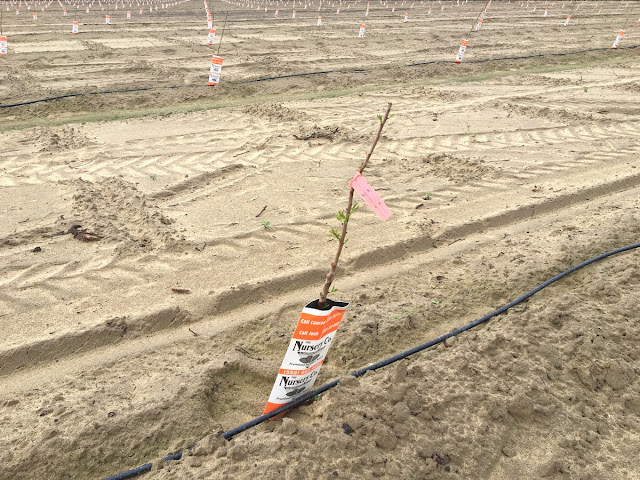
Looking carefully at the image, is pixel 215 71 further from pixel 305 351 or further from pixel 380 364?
pixel 305 351

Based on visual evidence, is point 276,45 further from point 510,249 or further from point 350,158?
point 510,249

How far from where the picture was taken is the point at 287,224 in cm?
511

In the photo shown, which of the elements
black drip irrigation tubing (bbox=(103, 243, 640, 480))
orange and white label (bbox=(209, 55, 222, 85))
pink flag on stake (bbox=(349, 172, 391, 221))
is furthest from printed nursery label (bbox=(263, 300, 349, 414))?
orange and white label (bbox=(209, 55, 222, 85))

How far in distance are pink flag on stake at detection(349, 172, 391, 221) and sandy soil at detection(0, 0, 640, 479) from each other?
3.83ft

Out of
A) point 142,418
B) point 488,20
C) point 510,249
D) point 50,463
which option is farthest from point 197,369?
point 488,20

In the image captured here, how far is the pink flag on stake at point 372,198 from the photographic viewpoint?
2199 mm

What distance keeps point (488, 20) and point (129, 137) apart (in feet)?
63.0

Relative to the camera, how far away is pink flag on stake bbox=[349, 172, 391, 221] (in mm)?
2199

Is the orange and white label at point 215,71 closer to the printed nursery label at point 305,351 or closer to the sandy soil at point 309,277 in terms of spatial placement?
the sandy soil at point 309,277

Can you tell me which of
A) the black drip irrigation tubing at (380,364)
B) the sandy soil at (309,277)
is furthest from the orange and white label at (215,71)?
the black drip irrigation tubing at (380,364)

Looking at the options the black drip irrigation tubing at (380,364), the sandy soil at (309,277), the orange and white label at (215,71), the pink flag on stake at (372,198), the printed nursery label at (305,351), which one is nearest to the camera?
the pink flag on stake at (372,198)

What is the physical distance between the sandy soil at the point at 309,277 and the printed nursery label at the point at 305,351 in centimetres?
16

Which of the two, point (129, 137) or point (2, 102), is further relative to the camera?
point (2, 102)

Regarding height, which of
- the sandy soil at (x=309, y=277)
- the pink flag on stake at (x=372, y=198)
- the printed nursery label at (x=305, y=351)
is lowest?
the sandy soil at (x=309, y=277)
